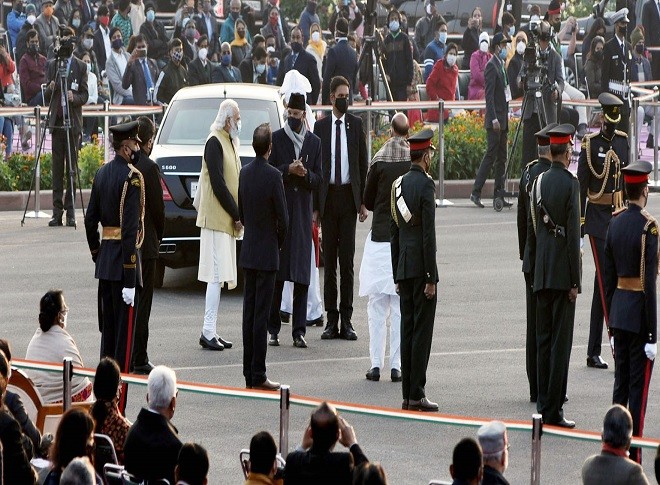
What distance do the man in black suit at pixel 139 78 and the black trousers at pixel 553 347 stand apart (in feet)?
58.3

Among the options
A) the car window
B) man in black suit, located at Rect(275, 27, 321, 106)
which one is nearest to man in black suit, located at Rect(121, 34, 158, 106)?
man in black suit, located at Rect(275, 27, 321, 106)

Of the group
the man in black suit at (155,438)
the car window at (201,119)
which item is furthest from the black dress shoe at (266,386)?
the car window at (201,119)

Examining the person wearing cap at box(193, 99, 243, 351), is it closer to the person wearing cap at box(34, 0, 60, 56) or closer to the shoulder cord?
the shoulder cord

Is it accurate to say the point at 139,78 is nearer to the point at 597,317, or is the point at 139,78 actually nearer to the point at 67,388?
the point at 597,317

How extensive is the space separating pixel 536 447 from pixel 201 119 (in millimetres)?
10106

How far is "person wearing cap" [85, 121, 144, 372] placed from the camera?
38.8 feet

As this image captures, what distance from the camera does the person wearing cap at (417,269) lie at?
11461 mm

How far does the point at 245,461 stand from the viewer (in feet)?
26.9

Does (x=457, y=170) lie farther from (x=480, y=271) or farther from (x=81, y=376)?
(x=81, y=376)

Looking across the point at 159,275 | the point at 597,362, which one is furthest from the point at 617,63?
the point at 597,362

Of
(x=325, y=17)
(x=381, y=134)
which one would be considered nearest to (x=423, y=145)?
(x=381, y=134)

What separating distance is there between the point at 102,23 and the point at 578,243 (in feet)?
75.1

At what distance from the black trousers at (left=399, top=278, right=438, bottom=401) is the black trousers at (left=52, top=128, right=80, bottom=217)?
10143 millimetres

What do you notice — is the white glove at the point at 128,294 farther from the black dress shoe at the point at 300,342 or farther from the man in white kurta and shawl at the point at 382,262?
the black dress shoe at the point at 300,342
